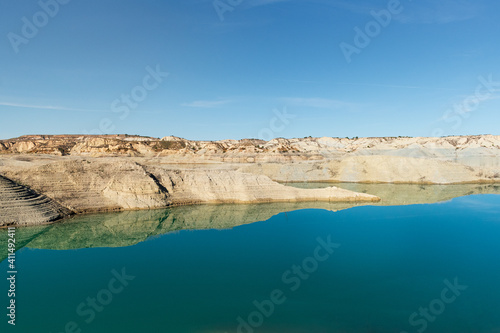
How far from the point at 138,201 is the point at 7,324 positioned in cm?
1747

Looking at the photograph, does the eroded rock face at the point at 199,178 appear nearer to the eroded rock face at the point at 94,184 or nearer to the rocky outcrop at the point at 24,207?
the eroded rock face at the point at 94,184

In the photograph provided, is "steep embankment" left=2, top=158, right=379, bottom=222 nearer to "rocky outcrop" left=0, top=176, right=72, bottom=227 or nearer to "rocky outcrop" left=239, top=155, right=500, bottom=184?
"rocky outcrop" left=0, top=176, right=72, bottom=227

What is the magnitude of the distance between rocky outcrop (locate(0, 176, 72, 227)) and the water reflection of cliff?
106 centimetres

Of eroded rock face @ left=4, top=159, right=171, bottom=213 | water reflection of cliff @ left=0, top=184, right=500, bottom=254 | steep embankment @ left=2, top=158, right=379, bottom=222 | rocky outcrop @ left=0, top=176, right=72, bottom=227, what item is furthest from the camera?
steep embankment @ left=2, top=158, right=379, bottom=222

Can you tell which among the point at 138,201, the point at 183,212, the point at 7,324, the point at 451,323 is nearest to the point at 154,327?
the point at 7,324

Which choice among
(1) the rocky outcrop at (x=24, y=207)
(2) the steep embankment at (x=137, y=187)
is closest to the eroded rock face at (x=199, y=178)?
(2) the steep embankment at (x=137, y=187)

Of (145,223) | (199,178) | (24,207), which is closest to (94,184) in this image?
(24,207)

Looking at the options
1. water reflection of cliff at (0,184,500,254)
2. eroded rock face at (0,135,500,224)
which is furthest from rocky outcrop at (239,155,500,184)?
water reflection of cliff at (0,184,500,254)

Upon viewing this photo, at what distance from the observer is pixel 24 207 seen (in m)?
21.0

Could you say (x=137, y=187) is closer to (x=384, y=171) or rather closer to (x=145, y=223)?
Answer: (x=145, y=223)

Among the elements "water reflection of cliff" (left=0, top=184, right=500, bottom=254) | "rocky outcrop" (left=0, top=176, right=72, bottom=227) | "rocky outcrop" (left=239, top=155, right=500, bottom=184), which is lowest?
"water reflection of cliff" (left=0, top=184, right=500, bottom=254)

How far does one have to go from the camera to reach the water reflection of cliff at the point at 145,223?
1766 centimetres

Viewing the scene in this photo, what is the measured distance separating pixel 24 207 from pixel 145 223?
821cm

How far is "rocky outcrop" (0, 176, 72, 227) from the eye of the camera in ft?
66.0
